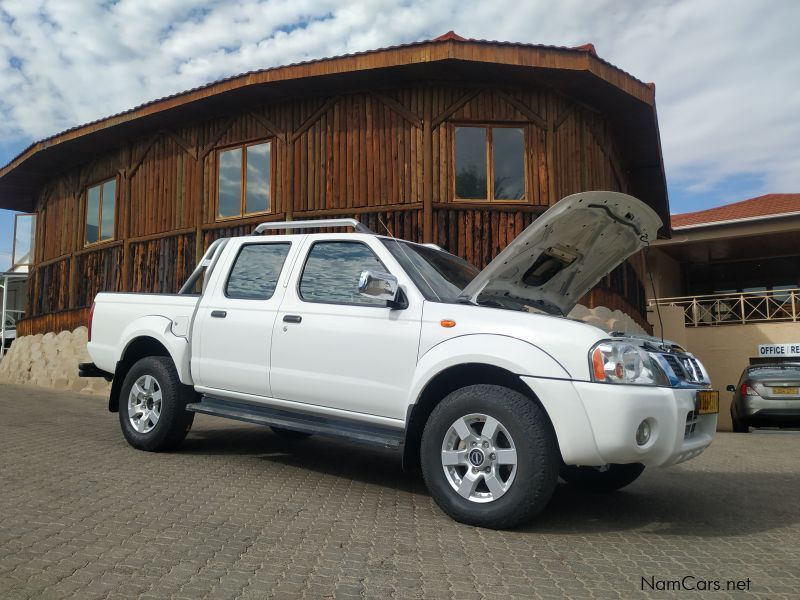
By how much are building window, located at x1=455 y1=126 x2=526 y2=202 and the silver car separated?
4945mm

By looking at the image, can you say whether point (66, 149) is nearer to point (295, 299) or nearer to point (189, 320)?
point (189, 320)

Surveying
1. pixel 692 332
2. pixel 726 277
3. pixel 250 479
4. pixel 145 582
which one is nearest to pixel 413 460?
pixel 250 479

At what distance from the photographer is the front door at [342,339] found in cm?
428

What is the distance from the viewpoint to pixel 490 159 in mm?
10625

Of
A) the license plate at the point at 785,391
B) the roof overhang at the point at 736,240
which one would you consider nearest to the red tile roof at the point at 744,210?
the roof overhang at the point at 736,240

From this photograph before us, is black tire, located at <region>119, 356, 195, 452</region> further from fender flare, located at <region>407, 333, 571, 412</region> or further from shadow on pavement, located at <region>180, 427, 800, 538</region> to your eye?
fender flare, located at <region>407, 333, 571, 412</region>

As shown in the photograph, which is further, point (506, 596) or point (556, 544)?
point (556, 544)

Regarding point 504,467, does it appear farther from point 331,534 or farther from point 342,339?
point 342,339

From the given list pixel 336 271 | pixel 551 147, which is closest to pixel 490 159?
pixel 551 147

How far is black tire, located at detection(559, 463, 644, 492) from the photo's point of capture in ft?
15.8

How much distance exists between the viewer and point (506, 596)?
279 centimetres

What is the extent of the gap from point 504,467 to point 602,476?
1488mm

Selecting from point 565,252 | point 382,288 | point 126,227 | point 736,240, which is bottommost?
point 382,288

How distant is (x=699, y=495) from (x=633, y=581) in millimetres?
2464
